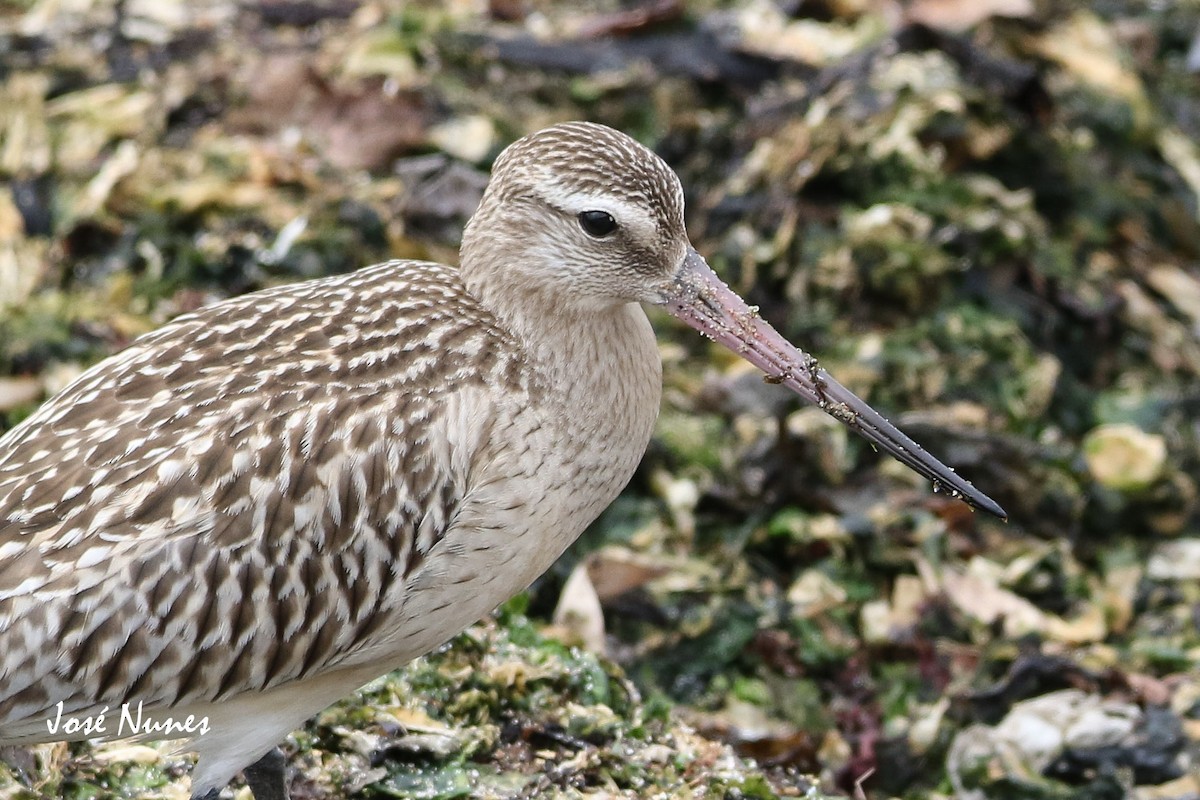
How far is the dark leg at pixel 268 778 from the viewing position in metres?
5.29

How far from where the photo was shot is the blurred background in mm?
6344

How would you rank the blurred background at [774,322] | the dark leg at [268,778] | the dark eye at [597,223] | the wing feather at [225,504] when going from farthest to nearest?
the blurred background at [774,322] < the dark eye at [597,223] < the dark leg at [268,778] < the wing feather at [225,504]

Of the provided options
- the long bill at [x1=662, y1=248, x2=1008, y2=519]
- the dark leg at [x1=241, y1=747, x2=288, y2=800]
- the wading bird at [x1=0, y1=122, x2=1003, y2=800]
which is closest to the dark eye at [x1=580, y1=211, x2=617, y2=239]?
the wading bird at [x1=0, y1=122, x2=1003, y2=800]

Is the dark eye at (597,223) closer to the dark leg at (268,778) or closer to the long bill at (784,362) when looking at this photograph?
the long bill at (784,362)

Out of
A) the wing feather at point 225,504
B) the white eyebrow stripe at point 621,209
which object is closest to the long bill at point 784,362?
the white eyebrow stripe at point 621,209

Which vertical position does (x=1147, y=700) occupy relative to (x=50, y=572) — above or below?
below

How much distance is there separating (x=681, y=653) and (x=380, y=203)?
274 cm

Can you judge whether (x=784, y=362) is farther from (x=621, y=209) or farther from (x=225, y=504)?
(x=225, y=504)

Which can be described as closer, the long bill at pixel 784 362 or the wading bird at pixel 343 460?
the wading bird at pixel 343 460

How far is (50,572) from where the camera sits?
186 inches

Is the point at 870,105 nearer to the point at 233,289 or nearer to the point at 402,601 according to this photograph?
the point at 233,289

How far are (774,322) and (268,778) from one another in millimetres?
3729

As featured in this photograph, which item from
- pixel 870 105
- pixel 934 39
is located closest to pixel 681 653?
pixel 870 105

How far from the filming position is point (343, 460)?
16.4 feet
